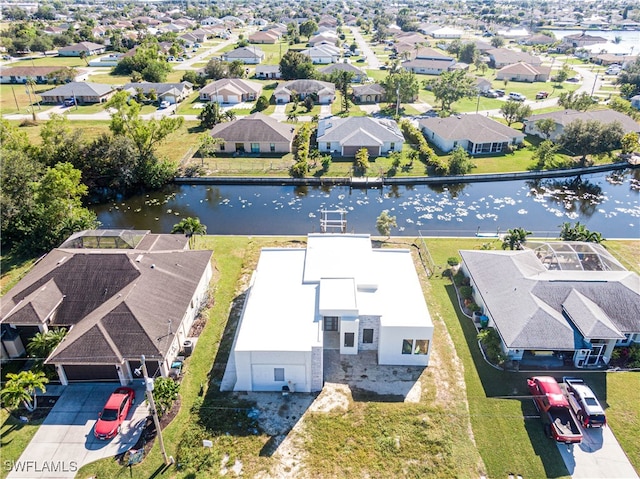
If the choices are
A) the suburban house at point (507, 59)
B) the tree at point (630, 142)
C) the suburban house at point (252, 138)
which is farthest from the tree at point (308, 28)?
the tree at point (630, 142)

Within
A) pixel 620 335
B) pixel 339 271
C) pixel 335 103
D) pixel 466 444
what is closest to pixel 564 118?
pixel 335 103

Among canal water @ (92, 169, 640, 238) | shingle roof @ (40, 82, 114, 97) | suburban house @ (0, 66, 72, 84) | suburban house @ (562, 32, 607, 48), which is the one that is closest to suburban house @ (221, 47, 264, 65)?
suburban house @ (0, 66, 72, 84)

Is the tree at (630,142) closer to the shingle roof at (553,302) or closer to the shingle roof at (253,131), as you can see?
the shingle roof at (553,302)

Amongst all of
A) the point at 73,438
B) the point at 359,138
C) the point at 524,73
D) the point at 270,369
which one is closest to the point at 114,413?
the point at 73,438

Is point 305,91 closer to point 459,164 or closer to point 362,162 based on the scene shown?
point 362,162

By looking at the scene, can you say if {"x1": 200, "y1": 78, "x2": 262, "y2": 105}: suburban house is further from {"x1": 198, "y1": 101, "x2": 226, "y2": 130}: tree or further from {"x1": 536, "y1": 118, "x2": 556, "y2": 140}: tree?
{"x1": 536, "y1": 118, "x2": 556, "y2": 140}: tree

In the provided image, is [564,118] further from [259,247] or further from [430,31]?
[430,31]
